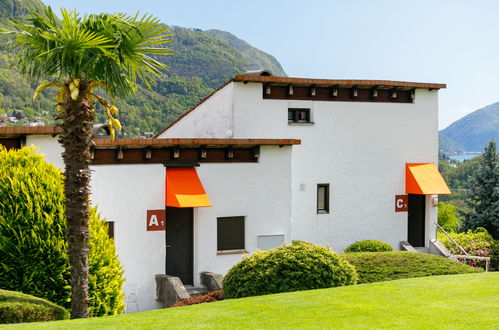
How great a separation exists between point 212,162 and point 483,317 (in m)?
11.2

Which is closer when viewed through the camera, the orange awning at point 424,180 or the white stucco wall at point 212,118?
the white stucco wall at point 212,118

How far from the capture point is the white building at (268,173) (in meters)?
18.2

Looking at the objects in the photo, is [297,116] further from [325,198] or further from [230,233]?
[230,233]

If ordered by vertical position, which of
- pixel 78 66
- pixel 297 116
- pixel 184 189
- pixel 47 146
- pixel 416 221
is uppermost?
pixel 297 116

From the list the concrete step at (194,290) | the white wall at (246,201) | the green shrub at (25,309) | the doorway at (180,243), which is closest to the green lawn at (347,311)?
the green shrub at (25,309)

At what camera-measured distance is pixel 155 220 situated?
60.7 feet

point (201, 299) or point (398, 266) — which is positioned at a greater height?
point (398, 266)

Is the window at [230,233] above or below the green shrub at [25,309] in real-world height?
above

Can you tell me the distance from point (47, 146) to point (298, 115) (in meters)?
10.7

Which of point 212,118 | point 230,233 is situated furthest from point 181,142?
point 212,118

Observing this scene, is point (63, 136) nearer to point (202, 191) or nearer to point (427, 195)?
point (202, 191)

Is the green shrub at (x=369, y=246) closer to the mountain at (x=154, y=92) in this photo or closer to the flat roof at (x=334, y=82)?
the flat roof at (x=334, y=82)

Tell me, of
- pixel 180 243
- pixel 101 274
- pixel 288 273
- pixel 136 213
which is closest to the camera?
pixel 101 274

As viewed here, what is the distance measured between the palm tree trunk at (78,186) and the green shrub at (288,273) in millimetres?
3612
